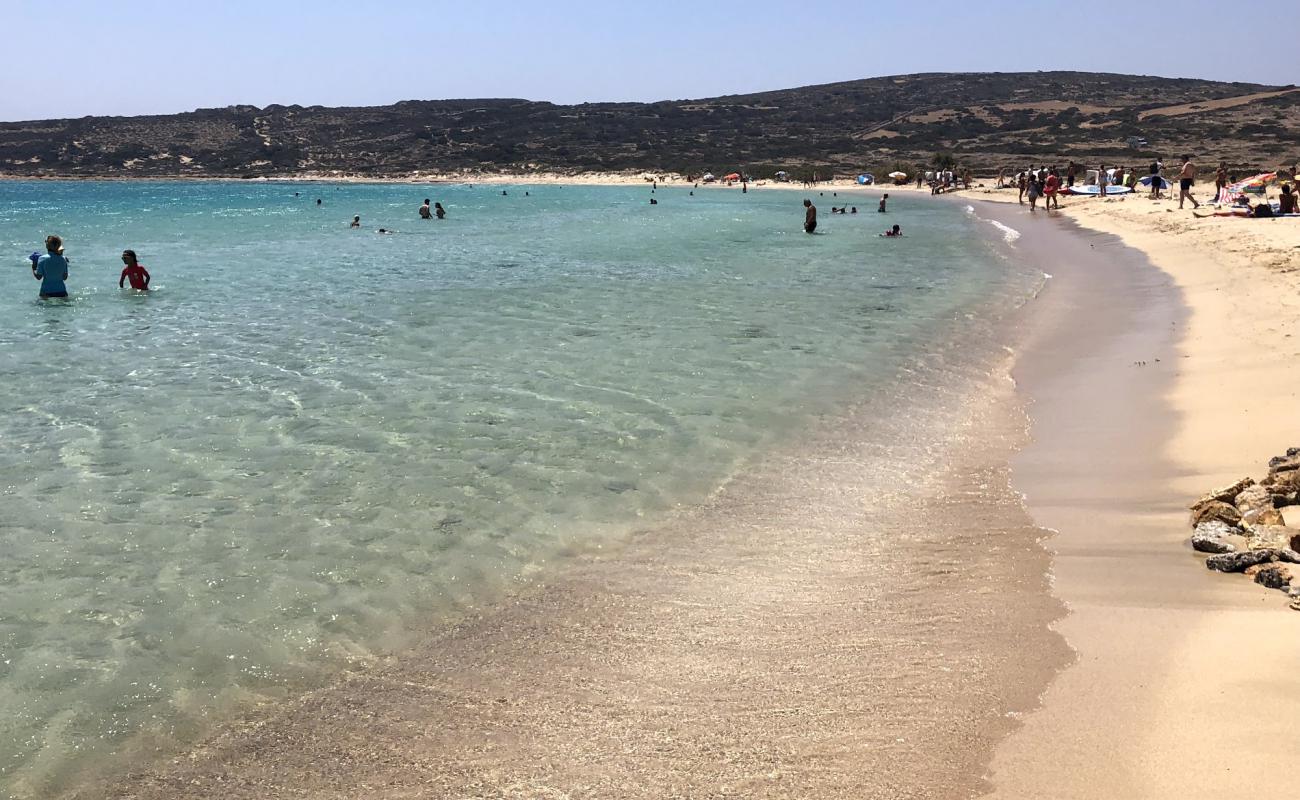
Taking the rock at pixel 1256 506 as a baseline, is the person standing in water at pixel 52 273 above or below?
above

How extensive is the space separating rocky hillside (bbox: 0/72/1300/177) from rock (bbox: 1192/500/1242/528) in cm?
7432

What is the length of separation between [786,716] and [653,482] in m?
3.63

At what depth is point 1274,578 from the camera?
531cm

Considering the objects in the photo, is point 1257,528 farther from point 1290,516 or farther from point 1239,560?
point 1239,560

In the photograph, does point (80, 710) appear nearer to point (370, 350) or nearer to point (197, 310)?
point (370, 350)

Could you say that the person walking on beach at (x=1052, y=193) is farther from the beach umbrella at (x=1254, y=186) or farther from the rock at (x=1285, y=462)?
the rock at (x=1285, y=462)

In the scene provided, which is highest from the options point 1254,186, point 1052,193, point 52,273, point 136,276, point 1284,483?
point 1052,193

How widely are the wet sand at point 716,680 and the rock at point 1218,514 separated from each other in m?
1.02

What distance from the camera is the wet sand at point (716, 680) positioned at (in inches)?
161

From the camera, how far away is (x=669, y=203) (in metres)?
60.3

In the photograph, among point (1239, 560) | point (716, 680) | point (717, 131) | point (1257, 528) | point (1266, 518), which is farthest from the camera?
point (717, 131)

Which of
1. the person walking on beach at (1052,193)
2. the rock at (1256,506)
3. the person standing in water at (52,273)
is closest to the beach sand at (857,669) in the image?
the rock at (1256,506)

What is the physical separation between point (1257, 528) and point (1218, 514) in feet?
0.89

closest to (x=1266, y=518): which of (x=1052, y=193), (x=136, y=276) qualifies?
(x=136, y=276)
